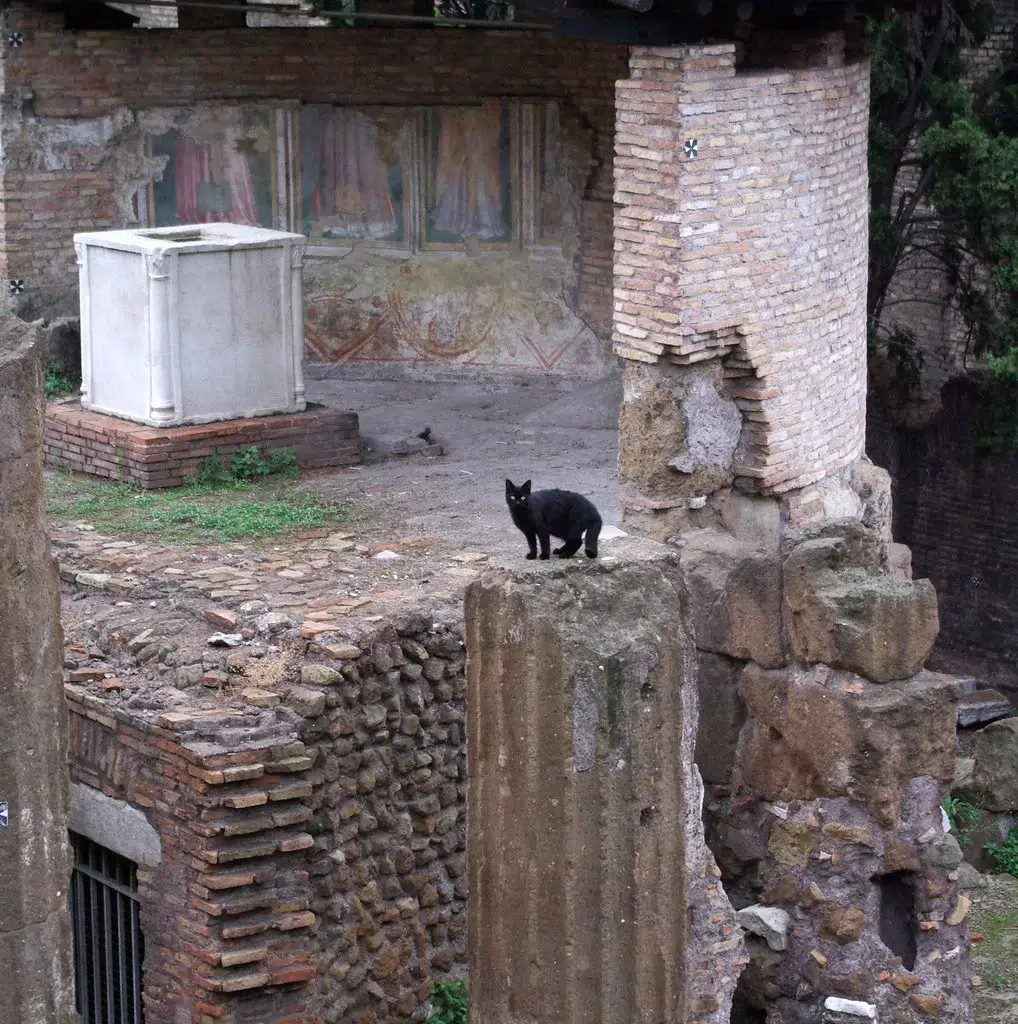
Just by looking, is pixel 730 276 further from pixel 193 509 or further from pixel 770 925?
pixel 193 509

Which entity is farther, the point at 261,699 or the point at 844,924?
the point at 844,924

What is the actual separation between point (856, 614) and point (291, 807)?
2474mm

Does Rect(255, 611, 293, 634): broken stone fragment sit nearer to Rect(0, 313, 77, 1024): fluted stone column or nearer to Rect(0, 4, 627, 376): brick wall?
Rect(0, 313, 77, 1024): fluted stone column

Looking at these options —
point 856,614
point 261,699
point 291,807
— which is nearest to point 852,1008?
point 856,614

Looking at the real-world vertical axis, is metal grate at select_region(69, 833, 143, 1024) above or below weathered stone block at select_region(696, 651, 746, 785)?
below

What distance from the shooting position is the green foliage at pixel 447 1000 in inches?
349

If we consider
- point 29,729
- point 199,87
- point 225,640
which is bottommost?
point 225,640

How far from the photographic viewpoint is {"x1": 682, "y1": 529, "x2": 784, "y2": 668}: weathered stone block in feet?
29.4

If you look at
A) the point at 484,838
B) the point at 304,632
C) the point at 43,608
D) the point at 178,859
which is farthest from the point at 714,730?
the point at 43,608

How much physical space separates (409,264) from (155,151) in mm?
2064

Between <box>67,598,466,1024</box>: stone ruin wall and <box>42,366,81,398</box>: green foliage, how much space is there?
472 centimetres

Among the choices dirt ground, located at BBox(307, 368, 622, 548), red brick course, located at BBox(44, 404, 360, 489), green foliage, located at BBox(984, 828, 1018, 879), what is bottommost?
green foliage, located at BBox(984, 828, 1018, 879)

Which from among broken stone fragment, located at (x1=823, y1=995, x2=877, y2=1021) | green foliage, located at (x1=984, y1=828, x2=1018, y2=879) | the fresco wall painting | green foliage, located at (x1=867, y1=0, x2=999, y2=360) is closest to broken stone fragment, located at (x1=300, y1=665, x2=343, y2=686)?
broken stone fragment, located at (x1=823, y1=995, x2=877, y2=1021)

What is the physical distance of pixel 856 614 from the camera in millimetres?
8328
